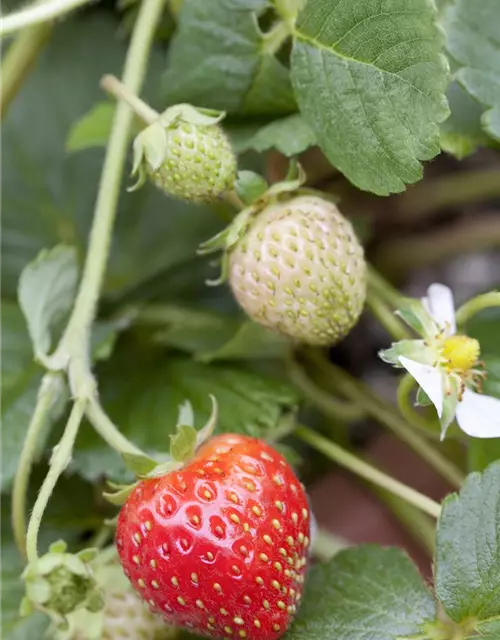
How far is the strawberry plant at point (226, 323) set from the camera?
0.59 m

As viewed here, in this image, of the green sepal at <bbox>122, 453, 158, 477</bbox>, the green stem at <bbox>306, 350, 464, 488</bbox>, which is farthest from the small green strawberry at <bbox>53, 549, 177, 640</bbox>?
the green stem at <bbox>306, 350, 464, 488</bbox>

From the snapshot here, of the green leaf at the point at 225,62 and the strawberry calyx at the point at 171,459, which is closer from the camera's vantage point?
the strawberry calyx at the point at 171,459

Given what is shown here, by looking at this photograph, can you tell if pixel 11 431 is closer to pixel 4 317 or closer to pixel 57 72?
pixel 4 317

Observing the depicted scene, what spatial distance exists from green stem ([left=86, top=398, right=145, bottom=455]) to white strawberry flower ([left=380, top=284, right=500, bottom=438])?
0.20 metres

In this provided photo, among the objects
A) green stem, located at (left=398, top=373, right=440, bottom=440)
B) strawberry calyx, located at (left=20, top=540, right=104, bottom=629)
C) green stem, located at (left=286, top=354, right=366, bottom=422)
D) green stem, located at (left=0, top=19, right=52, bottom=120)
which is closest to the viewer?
strawberry calyx, located at (left=20, top=540, right=104, bottom=629)

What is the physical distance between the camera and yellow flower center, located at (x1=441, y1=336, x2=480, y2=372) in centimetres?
65

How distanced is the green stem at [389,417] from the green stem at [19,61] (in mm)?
444

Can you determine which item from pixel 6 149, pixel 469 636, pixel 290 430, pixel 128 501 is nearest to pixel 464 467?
pixel 290 430

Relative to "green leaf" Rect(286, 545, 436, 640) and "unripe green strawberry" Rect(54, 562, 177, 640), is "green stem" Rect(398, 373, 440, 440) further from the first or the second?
"unripe green strawberry" Rect(54, 562, 177, 640)

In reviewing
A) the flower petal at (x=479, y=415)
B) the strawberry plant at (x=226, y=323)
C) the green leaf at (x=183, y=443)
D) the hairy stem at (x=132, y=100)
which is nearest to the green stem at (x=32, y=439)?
the strawberry plant at (x=226, y=323)

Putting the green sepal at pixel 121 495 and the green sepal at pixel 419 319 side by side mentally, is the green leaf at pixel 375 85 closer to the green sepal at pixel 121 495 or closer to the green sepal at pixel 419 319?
the green sepal at pixel 419 319

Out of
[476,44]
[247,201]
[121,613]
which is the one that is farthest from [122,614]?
[476,44]

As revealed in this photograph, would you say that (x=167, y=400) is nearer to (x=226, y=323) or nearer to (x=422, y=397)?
(x=226, y=323)

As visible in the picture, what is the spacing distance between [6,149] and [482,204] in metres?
0.68
